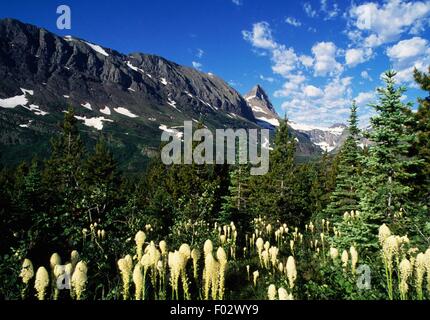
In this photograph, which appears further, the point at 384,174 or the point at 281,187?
the point at 281,187

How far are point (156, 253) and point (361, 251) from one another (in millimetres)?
7429

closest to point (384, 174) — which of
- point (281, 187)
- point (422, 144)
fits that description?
point (422, 144)

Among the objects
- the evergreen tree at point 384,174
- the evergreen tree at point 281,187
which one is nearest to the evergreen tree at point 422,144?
the evergreen tree at point 384,174

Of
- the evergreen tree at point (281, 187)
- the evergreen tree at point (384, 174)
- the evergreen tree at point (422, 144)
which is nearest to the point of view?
the evergreen tree at point (384, 174)

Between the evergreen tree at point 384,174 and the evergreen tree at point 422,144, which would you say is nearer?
the evergreen tree at point 384,174

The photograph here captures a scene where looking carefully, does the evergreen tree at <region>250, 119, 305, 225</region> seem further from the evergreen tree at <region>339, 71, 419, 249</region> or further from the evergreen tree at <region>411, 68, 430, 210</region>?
the evergreen tree at <region>339, 71, 419, 249</region>

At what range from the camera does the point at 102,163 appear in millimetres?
46969

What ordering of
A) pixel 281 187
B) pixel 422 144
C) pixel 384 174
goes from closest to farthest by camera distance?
pixel 384 174 < pixel 422 144 < pixel 281 187

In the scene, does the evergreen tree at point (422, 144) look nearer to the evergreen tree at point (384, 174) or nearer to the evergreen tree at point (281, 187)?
the evergreen tree at point (384, 174)

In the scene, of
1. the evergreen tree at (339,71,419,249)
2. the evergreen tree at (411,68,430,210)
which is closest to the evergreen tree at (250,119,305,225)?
the evergreen tree at (411,68,430,210)

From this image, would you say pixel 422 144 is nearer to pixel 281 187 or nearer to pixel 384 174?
pixel 384 174

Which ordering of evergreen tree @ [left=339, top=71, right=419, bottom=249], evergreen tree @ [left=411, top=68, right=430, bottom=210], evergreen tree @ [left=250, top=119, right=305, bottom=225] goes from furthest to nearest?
evergreen tree @ [left=250, top=119, right=305, bottom=225] < evergreen tree @ [left=411, top=68, right=430, bottom=210] < evergreen tree @ [left=339, top=71, right=419, bottom=249]
